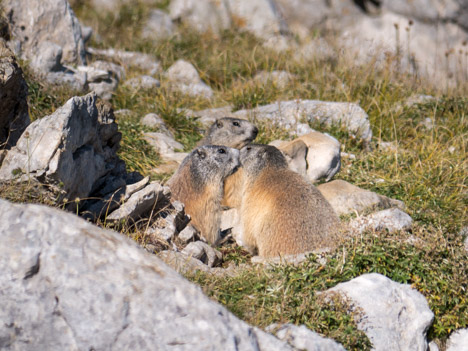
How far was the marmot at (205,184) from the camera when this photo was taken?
23.4 feet

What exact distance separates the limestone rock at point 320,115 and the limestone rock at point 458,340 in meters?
5.07

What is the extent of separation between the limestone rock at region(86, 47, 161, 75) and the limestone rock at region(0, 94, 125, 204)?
694cm

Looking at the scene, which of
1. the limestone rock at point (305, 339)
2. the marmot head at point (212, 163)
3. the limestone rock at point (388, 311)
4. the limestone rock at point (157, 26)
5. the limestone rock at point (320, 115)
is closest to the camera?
the limestone rock at point (305, 339)

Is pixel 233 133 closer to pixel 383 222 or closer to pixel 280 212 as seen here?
pixel 280 212

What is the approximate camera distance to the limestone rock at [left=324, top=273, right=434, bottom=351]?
15.3ft

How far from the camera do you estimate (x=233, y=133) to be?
9227 mm

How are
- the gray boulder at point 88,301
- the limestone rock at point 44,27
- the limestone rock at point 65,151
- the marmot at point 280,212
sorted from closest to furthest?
1. the gray boulder at point 88,301
2. the limestone rock at point 65,151
3. the marmot at point 280,212
4. the limestone rock at point 44,27

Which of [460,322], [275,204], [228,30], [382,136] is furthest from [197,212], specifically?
[228,30]

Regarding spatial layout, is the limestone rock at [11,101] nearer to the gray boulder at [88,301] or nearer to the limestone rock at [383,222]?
the gray boulder at [88,301]

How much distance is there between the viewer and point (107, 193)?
6.27 meters

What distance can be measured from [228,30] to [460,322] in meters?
12.0

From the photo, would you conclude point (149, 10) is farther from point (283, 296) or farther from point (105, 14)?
point (283, 296)

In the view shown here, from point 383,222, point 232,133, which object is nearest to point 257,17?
point 232,133

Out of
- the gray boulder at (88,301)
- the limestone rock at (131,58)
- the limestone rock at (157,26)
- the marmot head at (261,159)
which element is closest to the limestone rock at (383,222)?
the marmot head at (261,159)
